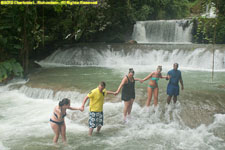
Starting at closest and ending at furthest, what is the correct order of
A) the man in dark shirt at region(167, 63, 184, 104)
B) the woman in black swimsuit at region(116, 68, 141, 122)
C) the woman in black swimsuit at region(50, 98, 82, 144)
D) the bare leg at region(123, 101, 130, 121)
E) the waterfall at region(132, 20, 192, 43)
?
the woman in black swimsuit at region(50, 98, 82, 144)
the woman in black swimsuit at region(116, 68, 141, 122)
the bare leg at region(123, 101, 130, 121)
the man in dark shirt at region(167, 63, 184, 104)
the waterfall at region(132, 20, 192, 43)

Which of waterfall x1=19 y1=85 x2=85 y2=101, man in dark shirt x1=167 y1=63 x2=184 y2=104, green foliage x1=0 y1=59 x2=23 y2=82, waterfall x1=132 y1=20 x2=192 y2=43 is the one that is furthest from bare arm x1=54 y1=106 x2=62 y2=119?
waterfall x1=132 y1=20 x2=192 y2=43

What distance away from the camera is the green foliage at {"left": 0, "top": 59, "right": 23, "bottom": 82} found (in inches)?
510

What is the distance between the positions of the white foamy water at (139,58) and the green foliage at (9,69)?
248 inches

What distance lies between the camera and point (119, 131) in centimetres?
786

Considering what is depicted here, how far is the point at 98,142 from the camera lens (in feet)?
23.5

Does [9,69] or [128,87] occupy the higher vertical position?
[9,69]

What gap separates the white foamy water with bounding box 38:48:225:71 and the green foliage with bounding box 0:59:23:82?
6.29 m

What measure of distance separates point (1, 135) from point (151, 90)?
4390 millimetres

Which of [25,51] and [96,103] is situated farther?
[25,51]

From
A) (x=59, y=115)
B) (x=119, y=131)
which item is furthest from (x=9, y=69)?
(x=59, y=115)

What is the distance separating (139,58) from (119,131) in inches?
430

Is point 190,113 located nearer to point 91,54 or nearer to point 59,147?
point 59,147

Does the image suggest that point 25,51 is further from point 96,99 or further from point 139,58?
point 96,99

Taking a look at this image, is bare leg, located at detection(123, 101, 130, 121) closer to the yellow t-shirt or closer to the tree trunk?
the yellow t-shirt
